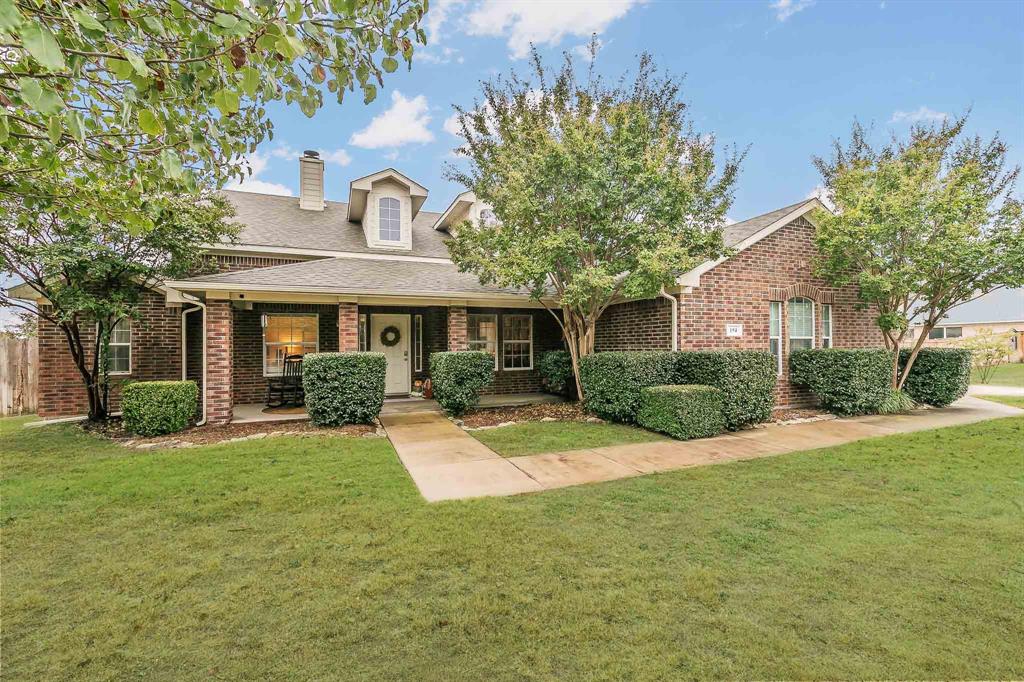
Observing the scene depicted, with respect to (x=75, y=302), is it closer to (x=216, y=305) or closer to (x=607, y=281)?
(x=216, y=305)

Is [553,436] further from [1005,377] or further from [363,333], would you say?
[1005,377]

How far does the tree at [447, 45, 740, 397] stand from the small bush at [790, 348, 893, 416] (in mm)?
3459

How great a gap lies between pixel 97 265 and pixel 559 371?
31.6 ft

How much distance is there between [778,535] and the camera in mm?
3848

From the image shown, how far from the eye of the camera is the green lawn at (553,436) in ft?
22.7

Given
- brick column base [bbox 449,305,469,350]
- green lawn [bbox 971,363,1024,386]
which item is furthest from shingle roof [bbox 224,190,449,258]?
green lawn [bbox 971,363,1024,386]

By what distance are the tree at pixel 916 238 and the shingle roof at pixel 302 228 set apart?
9902mm

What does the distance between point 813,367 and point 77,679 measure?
11693 mm

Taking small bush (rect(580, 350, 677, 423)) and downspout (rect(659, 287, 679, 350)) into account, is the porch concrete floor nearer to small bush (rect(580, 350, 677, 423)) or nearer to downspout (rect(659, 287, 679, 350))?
small bush (rect(580, 350, 677, 423))

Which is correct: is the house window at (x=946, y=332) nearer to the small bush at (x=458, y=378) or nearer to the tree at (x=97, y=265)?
the small bush at (x=458, y=378)

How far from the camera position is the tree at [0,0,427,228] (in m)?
1.56

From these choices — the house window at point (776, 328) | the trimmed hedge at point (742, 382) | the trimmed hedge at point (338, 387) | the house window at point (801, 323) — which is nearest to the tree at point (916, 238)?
the house window at point (801, 323)

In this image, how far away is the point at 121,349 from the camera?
34.6ft

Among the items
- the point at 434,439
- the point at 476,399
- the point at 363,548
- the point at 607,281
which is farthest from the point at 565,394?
the point at 363,548
